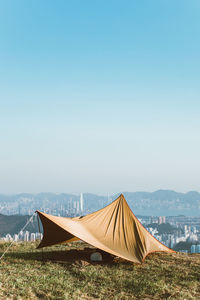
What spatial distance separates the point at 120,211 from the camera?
9891 millimetres

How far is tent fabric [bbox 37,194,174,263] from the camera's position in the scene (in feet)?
27.7

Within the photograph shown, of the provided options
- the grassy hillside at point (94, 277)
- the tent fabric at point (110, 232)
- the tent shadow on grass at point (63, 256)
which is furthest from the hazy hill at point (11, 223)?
the grassy hillside at point (94, 277)

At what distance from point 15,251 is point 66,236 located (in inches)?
78.6

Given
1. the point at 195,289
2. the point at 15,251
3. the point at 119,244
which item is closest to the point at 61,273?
the point at 119,244

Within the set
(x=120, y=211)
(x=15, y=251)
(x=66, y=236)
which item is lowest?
(x=15, y=251)

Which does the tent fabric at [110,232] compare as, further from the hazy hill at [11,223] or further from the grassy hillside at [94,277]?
the hazy hill at [11,223]

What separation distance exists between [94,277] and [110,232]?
2.58 meters

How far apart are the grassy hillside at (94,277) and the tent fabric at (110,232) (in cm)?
36

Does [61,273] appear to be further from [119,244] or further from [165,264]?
[165,264]

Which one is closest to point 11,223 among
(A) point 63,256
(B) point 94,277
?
(A) point 63,256

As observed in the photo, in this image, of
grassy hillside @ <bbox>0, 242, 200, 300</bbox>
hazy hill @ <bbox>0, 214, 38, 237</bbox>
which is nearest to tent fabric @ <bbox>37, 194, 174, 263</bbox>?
grassy hillside @ <bbox>0, 242, 200, 300</bbox>

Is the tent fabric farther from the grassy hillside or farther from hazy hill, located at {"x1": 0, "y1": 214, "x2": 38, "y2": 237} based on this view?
hazy hill, located at {"x1": 0, "y1": 214, "x2": 38, "y2": 237}

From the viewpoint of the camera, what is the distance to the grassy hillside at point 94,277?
18.6 feet

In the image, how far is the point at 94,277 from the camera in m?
6.73
